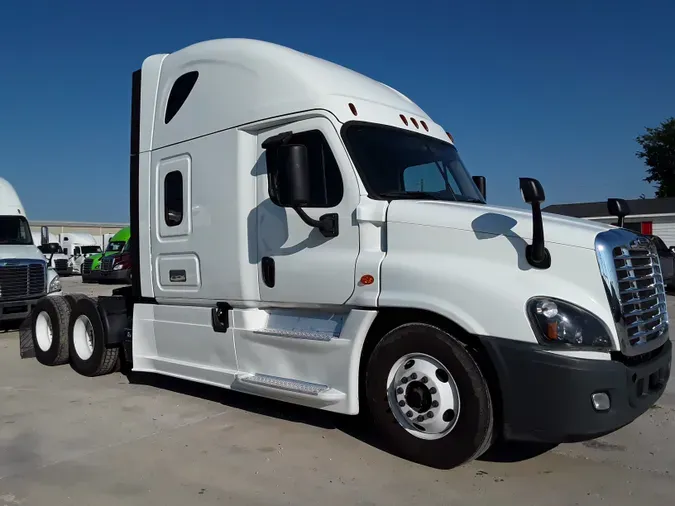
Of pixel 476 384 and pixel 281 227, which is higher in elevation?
pixel 281 227

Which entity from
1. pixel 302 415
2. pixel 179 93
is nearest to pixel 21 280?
pixel 179 93

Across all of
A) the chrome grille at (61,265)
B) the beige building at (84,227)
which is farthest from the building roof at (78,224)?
the chrome grille at (61,265)

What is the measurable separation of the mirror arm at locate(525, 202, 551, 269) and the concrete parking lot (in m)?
1.47

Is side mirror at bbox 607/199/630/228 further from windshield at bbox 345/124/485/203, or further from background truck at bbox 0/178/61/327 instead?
background truck at bbox 0/178/61/327

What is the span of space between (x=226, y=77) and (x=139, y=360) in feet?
9.98

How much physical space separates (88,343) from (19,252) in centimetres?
451

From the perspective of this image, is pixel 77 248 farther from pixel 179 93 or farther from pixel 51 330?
pixel 179 93

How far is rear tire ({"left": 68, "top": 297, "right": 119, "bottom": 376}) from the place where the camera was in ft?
23.8

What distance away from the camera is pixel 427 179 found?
17.4 ft

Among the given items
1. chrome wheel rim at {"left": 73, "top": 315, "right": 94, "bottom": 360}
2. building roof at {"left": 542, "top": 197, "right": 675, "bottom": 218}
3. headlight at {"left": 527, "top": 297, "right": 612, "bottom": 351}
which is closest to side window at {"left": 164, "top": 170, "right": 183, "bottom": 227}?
chrome wheel rim at {"left": 73, "top": 315, "right": 94, "bottom": 360}

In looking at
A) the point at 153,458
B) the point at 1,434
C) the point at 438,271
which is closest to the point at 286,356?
the point at 153,458

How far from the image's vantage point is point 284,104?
5219 mm

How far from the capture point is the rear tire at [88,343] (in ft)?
23.8

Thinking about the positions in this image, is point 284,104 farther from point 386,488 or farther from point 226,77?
point 386,488
